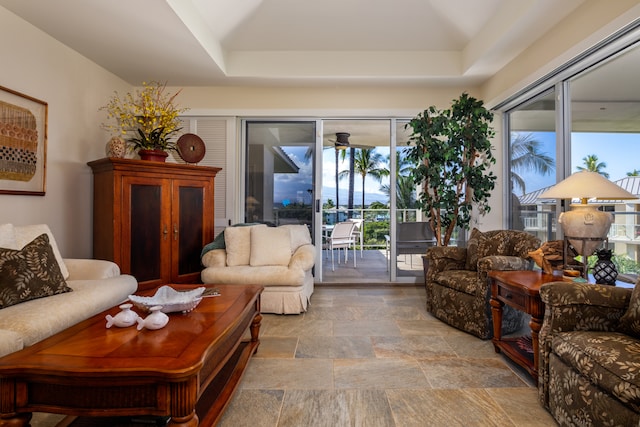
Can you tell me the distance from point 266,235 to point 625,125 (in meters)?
3.30

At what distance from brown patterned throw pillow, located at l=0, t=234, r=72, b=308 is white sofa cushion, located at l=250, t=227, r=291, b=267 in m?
1.71

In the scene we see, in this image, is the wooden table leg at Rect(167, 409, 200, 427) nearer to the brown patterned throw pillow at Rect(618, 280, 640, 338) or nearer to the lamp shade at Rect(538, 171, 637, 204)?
the brown patterned throw pillow at Rect(618, 280, 640, 338)

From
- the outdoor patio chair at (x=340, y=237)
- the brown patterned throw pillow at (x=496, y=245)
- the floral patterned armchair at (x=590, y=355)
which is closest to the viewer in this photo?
the floral patterned armchair at (x=590, y=355)

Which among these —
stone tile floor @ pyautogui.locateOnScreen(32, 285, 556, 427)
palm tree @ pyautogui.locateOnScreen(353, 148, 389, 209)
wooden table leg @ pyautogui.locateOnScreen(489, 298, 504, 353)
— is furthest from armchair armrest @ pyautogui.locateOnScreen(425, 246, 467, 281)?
palm tree @ pyautogui.locateOnScreen(353, 148, 389, 209)

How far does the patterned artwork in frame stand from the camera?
2709mm

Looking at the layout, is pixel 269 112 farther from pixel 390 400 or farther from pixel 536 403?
pixel 536 403

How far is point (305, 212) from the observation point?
4742 mm

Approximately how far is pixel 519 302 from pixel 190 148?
12.1ft

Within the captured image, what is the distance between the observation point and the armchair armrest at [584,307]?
1685mm

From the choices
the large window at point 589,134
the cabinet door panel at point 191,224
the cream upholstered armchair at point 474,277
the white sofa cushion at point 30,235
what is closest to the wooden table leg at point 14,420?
the white sofa cushion at point 30,235

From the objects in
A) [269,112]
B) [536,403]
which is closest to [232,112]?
[269,112]

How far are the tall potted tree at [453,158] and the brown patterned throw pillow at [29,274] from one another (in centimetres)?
365

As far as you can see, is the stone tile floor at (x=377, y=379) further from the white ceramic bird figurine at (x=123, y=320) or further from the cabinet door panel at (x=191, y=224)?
the cabinet door panel at (x=191, y=224)

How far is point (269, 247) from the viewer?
12.2 feet
